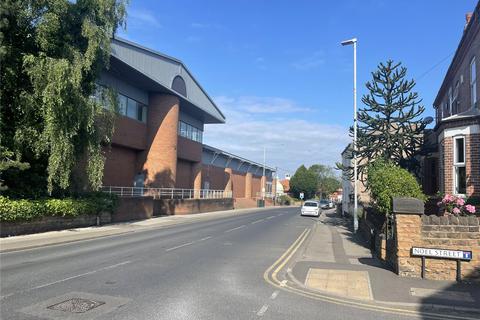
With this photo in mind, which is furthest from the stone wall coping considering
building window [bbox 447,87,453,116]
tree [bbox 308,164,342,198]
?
tree [bbox 308,164,342,198]

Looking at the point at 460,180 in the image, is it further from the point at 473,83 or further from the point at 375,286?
the point at 375,286

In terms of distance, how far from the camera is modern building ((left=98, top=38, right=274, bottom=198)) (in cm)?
3462

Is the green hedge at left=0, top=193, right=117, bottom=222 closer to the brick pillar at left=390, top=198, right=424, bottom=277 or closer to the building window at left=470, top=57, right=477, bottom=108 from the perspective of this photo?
the brick pillar at left=390, top=198, right=424, bottom=277

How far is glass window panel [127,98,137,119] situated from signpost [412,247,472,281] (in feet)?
98.1

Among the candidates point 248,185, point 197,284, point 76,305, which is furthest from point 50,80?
point 248,185

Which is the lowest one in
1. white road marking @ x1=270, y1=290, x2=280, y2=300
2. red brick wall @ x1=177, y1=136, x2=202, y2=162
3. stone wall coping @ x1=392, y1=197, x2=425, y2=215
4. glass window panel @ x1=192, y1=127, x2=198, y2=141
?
white road marking @ x1=270, y1=290, x2=280, y2=300

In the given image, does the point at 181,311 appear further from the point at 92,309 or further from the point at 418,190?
the point at 418,190

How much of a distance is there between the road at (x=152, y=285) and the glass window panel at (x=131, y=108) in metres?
22.6

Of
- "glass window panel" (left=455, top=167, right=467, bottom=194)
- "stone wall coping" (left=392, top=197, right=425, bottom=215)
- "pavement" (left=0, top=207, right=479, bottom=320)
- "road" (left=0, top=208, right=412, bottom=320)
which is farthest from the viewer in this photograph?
"glass window panel" (left=455, top=167, right=467, bottom=194)

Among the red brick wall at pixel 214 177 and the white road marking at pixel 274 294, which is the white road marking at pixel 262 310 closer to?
the white road marking at pixel 274 294

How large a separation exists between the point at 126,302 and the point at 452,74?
75.8 feet

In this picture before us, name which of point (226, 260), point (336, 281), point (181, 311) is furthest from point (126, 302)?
point (226, 260)

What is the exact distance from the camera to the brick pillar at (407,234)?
10492 mm

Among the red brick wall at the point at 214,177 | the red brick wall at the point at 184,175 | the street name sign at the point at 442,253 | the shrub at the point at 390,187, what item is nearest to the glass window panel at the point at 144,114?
the red brick wall at the point at 184,175
